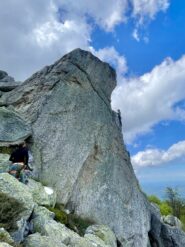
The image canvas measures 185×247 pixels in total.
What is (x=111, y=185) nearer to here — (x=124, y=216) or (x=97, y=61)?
(x=124, y=216)

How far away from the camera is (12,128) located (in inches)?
1457

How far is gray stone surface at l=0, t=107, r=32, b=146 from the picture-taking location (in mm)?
36312

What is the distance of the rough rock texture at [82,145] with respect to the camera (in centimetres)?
3591

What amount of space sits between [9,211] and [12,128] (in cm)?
1981

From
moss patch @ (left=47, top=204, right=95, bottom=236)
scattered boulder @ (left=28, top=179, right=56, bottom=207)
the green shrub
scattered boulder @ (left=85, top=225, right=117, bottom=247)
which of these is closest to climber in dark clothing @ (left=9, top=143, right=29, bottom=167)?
scattered boulder @ (left=28, top=179, right=56, bottom=207)

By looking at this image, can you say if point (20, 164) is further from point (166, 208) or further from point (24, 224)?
point (166, 208)

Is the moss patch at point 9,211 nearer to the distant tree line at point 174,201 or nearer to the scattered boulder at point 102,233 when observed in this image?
the scattered boulder at point 102,233

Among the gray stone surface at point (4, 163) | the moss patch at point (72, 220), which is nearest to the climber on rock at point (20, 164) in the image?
the gray stone surface at point (4, 163)

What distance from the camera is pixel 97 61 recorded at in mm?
45781

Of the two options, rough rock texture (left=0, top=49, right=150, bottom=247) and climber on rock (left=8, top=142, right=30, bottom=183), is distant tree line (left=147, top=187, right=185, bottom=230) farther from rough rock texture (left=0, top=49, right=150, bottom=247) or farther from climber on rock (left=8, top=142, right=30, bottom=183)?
climber on rock (left=8, top=142, right=30, bottom=183)

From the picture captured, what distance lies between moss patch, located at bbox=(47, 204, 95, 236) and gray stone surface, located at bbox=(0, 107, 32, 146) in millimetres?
7686

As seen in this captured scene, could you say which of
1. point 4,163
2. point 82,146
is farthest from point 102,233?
point 82,146

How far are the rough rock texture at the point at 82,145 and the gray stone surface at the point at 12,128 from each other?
3.18 feet

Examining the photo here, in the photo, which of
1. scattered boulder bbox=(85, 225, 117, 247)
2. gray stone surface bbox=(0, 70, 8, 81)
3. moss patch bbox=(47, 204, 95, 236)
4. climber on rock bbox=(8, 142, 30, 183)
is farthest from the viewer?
gray stone surface bbox=(0, 70, 8, 81)
